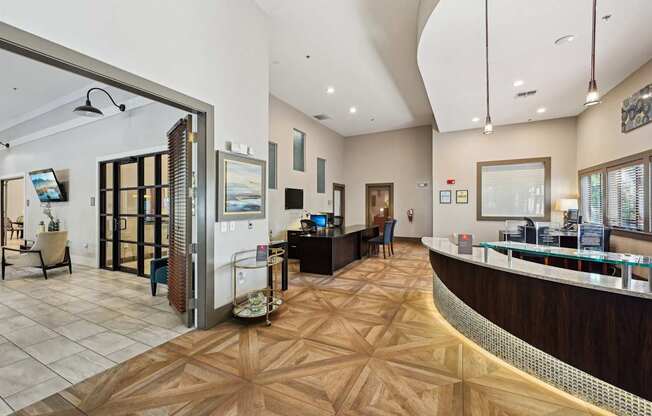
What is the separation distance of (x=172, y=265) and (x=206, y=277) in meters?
0.94

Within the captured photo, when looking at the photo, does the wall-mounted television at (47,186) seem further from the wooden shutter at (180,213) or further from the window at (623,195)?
the window at (623,195)

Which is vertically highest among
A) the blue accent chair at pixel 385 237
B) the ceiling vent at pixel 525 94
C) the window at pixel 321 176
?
the ceiling vent at pixel 525 94

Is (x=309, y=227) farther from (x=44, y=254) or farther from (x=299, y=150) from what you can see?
(x=44, y=254)

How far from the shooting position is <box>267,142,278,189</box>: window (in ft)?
23.5

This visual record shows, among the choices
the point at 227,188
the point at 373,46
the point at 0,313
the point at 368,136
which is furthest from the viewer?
the point at 368,136

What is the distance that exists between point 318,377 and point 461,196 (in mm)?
7683

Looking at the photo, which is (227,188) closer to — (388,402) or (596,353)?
(388,402)

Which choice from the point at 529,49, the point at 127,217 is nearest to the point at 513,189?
the point at 529,49

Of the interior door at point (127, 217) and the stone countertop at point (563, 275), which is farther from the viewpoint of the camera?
the interior door at point (127, 217)

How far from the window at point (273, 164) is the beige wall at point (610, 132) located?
6955 mm

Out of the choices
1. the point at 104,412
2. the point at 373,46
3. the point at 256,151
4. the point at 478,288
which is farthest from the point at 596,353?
the point at 373,46

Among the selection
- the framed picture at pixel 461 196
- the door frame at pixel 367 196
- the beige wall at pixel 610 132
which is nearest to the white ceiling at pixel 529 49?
the beige wall at pixel 610 132

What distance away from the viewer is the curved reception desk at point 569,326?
166 centimetres

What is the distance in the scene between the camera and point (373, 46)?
4.93 meters
